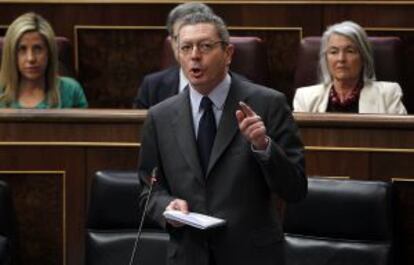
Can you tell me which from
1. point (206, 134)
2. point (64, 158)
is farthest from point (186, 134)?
point (64, 158)

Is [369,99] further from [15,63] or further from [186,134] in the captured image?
[186,134]

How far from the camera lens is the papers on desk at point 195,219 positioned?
97cm

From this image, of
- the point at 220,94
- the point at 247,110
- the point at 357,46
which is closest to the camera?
the point at 247,110

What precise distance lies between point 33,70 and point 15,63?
38 mm

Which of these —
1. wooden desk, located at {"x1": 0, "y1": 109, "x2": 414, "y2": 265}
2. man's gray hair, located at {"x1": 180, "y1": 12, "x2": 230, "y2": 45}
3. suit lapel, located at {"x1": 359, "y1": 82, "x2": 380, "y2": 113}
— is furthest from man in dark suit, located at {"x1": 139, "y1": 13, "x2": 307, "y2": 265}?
suit lapel, located at {"x1": 359, "y1": 82, "x2": 380, "y2": 113}

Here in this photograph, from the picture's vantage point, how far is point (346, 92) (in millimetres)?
1906

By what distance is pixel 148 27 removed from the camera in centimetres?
222

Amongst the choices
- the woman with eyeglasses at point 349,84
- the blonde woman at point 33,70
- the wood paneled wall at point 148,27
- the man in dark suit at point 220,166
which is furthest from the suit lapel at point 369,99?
the man in dark suit at point 220,166

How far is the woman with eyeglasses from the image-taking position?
188cm

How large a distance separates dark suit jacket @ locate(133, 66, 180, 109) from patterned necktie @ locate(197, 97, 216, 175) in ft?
2.82

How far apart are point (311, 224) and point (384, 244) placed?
10cm

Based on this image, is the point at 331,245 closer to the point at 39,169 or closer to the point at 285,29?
the point at 39,169

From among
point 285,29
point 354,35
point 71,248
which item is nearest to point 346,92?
point 354,35

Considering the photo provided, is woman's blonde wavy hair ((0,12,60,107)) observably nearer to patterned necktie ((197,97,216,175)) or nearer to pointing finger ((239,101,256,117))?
patterned necktie ((197,97,216,175))
